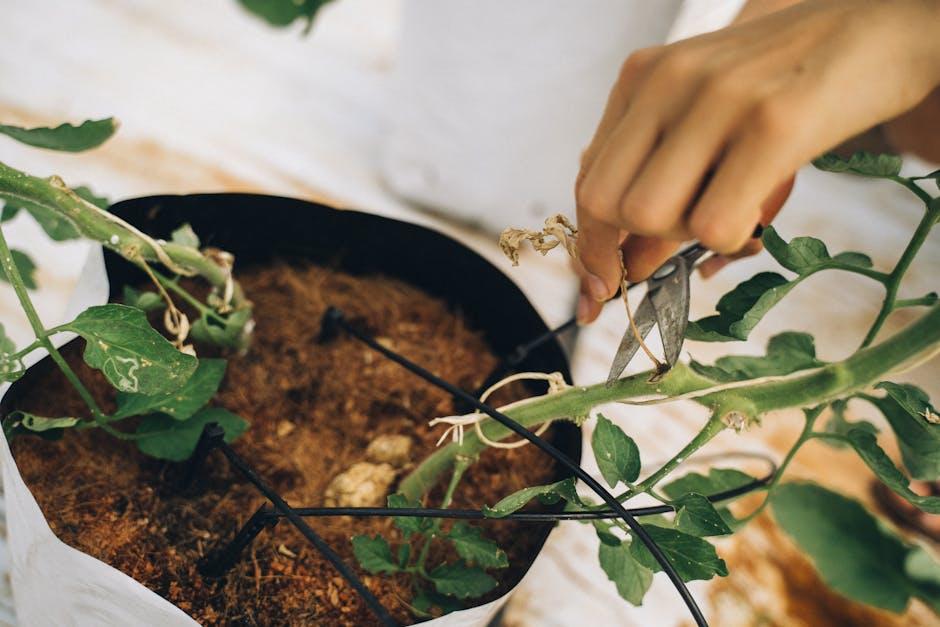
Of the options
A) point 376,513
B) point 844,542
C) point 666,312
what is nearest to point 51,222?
point 376,513

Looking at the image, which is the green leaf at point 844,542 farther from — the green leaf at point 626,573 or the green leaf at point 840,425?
the green leaf at point 626,573

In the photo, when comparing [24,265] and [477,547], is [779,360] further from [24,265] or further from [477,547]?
[24,265]

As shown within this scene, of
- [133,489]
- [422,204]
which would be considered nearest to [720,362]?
[133,489]

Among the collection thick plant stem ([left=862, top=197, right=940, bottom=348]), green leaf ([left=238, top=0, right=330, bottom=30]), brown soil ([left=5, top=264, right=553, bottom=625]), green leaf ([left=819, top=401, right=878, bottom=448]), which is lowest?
brown soil ([left=5, top=264, right=553, bottom=625])

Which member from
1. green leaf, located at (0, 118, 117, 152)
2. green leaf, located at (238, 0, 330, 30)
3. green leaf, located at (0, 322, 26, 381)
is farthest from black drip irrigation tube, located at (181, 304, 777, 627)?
green leaf, located at (238, 0, 330, 30)

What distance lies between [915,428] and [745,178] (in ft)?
0.85

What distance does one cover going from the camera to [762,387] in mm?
428

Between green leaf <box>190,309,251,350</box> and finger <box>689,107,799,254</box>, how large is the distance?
1.21ft

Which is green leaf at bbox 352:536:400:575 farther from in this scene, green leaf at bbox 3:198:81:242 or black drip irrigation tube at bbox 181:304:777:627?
green leaf at bbox 3:198:81:242

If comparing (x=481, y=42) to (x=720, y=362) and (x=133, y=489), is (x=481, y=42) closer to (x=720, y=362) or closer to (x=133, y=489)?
(x=720, y=362)

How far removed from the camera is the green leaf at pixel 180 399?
505mm

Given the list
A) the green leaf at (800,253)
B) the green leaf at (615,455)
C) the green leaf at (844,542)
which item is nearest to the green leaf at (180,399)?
the green leaf at (615,455)

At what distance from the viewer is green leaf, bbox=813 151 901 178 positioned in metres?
0.46

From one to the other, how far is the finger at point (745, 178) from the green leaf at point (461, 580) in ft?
0.86
